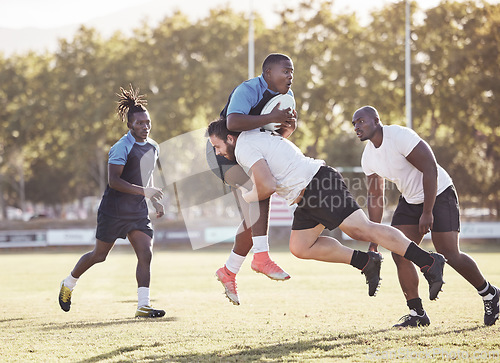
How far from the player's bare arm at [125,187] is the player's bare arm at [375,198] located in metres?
2.40

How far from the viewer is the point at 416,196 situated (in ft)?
22.5

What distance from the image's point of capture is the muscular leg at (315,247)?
6.27 m

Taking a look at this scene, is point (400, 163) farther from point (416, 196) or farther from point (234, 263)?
point (234, 263)

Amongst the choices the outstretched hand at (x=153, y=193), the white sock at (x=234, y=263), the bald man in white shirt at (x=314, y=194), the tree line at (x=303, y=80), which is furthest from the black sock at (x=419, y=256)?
the tree line at (x=303, y=80)

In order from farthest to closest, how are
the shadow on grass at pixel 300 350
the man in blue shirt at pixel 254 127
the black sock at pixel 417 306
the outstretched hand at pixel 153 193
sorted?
the outstretched hand at pixel 153 193 < the black sock at pixel 417 306 < the man in blue shirt at pixel 254 127 < the shadow on grass at pixel 300 350

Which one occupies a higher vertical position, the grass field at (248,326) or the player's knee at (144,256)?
the player's knee at (144,256)

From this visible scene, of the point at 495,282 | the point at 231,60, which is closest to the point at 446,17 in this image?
the point at 231,60

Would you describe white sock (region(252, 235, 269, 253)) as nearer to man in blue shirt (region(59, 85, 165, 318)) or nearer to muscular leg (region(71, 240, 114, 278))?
man in blue shirt (region(59, 85, 165, 318))

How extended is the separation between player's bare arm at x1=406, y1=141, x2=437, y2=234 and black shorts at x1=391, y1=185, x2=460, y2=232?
0.90ft

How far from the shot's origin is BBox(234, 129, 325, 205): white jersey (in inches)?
236

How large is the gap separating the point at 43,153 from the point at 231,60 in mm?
16829

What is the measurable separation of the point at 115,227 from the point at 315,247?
2965 millimetres

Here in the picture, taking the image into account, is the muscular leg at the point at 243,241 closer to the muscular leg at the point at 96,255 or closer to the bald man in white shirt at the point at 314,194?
the bald man in white shirt at the point at 314,194

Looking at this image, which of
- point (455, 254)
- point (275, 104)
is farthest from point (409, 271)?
point (275, 104)
